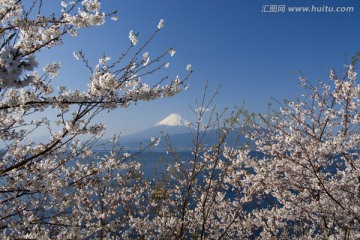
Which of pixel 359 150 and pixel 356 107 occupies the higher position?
pixel 356 107

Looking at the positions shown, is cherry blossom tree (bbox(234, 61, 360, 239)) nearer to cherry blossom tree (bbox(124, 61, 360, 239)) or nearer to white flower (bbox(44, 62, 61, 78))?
cherry blossom tree (bbox(124, 61, 360, 239))

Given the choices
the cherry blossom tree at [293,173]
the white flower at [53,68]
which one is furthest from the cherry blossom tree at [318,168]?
the white flower at [53,68]

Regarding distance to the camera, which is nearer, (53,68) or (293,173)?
(53,68)

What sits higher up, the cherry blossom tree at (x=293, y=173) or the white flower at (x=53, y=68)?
the white flower at (x=53, y=68)

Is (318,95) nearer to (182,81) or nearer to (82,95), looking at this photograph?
(182,81)

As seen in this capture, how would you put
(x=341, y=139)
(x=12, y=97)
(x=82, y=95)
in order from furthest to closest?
(x=341, y=139) → (x=82, y=95) → (x=12, y=97)

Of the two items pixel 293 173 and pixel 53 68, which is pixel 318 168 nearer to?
pixel 293 173

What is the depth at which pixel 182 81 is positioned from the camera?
5.15m

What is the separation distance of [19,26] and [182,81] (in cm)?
261

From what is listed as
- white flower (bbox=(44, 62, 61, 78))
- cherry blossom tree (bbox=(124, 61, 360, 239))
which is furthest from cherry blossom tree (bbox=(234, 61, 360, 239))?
white flower (bbox=(44, 62, 61, 78))

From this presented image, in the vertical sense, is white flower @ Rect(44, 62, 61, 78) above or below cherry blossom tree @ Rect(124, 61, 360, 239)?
above

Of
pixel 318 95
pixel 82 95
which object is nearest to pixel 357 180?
pixel 318 95

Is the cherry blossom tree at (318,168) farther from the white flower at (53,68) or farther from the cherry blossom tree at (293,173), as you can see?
the white flower at (53,68)

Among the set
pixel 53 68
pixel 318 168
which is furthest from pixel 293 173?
pixel 53 68
